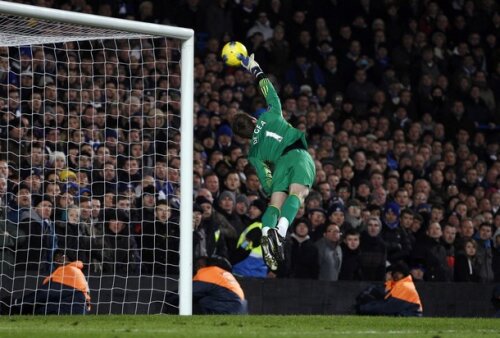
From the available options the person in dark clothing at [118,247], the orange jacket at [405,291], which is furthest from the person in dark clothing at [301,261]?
the person in dark clothing at [118,247]

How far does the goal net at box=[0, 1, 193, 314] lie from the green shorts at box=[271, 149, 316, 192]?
34.9 inches

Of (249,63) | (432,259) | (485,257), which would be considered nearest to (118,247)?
(249,63)

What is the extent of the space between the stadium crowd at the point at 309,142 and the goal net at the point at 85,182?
33 mm

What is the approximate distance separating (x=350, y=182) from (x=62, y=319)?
7277mm

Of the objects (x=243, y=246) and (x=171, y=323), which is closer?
(x=171, y=323)

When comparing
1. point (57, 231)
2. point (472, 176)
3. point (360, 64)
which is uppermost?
point (360, 64)

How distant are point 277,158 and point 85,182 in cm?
280

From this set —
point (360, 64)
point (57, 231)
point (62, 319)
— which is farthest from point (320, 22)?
point (62, 319)

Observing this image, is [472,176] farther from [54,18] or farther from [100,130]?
[54,18]

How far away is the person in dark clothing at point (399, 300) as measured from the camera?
13438 mm

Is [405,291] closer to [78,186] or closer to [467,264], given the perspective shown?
[467,264]

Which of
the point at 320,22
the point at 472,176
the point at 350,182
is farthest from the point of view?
the point at 320,22

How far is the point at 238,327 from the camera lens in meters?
10.1

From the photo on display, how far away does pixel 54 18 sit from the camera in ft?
38.1
